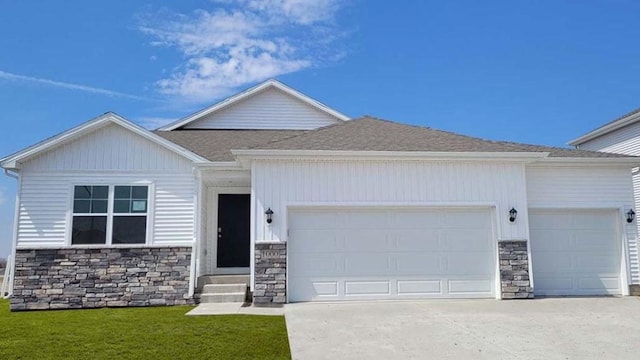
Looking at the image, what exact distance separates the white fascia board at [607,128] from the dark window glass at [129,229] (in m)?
16.1

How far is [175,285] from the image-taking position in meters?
10.2

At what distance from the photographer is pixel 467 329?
6719mm

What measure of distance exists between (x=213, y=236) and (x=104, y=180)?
2.91 m

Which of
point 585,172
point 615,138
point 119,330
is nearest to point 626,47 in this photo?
point 615,138

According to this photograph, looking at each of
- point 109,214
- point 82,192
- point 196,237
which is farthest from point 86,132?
point 196,237

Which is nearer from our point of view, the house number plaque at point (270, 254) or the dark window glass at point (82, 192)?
the house number plaque at point (270, 254)

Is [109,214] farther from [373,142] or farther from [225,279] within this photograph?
[373,142]

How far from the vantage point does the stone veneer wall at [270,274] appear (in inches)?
365

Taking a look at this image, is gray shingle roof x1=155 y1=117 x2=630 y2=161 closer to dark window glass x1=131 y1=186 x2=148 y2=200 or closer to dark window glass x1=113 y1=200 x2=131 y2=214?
dark window glass x1=131 y1=186 x2=148 y2=200

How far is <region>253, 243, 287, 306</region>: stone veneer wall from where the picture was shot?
9281 millimetres

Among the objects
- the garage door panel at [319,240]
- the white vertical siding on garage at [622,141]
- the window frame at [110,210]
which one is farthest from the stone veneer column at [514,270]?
the white vertical siding on garage at [622,141]

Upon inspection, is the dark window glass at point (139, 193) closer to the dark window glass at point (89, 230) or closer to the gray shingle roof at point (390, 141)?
the dark window glass at point (89, 230)

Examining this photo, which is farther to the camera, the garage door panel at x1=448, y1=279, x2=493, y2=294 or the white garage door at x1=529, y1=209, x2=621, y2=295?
the white garage door at x1=529, y1=209, x2=621, y2=295

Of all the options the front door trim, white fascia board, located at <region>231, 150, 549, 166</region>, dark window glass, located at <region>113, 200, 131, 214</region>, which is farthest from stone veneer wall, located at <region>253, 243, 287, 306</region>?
dark window glass, located at <region>113, 200, 131, 214</region>
